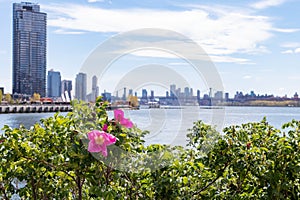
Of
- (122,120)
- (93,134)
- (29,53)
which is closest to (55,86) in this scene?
(122,120)

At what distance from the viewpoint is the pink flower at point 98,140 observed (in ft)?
7.75

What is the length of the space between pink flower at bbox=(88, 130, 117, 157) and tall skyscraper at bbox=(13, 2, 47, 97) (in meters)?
82.3

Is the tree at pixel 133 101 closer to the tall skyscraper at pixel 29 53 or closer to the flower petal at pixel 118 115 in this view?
the flower petal at pixel 118 115

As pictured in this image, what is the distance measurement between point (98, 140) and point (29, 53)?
9164 centimetres

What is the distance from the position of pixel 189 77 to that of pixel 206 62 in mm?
166

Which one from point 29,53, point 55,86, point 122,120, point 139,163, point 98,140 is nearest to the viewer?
point 98,140

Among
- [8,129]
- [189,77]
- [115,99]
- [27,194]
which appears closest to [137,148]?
[115,99]

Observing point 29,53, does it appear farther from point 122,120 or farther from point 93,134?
point 93,134

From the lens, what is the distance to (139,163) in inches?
106

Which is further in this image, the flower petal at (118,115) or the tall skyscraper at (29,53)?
the tall skyscraper at (29,53)

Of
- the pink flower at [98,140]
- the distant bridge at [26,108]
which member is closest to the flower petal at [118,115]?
the pink flower at [98,140]

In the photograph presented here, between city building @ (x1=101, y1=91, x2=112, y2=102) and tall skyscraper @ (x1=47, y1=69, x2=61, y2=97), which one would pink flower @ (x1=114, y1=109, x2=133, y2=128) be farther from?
tall skyscraper @ (x1=47, y1=69, x2=61, y2=97)

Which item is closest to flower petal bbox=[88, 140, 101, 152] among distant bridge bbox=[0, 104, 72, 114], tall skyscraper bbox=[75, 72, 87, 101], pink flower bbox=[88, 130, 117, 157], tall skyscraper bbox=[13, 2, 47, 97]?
pink flower bbox=[88, 130, 117, 157]

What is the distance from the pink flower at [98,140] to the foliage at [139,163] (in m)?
0.09
